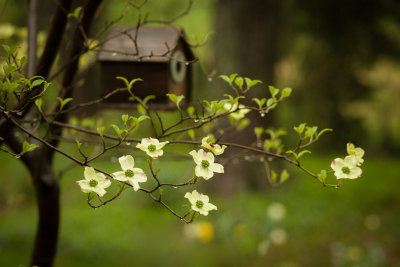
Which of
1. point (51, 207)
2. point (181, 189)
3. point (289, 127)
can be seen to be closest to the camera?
point (51, 207)

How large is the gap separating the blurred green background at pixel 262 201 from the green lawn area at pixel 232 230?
1 cm

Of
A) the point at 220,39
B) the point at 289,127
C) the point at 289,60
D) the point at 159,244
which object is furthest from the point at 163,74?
the point at 289,127

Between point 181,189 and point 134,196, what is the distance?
0.61 m

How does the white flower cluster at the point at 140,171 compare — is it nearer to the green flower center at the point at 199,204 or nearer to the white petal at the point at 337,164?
the green flower center at the point at 199,204

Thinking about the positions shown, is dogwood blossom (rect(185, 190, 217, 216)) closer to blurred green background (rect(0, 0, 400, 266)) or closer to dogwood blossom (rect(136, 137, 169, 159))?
dogwood blossom (rect(136, 137, 169, 159))

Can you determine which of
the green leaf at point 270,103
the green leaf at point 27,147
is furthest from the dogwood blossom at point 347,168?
the green leaf at point 27,147

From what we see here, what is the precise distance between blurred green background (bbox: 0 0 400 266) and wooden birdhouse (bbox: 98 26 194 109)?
0.42 m

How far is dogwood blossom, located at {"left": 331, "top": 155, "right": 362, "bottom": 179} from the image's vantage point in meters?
1.15

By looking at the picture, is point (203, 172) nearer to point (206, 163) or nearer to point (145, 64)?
point (206, 163)

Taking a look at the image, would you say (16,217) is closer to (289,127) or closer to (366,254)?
(366,254)

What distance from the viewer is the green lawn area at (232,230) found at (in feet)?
12.7

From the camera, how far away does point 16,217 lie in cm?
515

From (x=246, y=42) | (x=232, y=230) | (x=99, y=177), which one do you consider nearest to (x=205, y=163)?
(x=99, y=177)

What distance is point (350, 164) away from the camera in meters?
1.16
